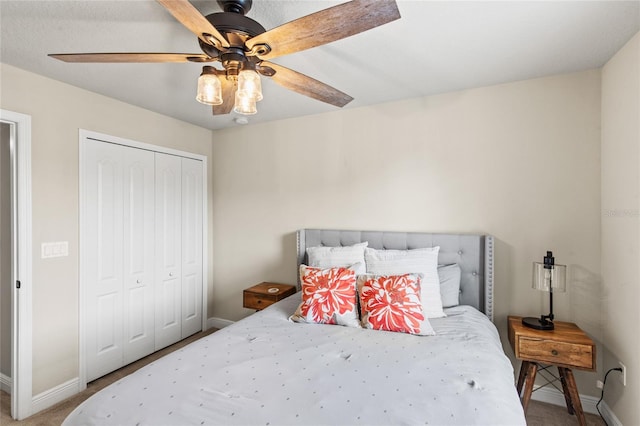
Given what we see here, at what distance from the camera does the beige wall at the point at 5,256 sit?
2.46m

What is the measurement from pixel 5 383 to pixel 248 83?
10.2ft

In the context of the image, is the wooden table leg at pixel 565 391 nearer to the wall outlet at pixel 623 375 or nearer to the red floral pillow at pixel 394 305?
the wall outlet at pixel 623 375

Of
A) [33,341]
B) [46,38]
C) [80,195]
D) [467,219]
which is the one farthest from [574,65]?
[33,341]

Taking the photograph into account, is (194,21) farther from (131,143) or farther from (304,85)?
(131,143)

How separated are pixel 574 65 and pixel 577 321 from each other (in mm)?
1795

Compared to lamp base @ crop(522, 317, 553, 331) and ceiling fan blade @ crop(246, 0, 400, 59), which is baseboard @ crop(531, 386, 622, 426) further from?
ceiling fan blade @ crop(246, 0, 400, 59)

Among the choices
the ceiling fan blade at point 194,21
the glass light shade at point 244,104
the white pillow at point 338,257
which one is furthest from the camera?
the white pillow at point 338,257

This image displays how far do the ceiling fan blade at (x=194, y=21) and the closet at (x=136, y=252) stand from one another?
6.55 ft

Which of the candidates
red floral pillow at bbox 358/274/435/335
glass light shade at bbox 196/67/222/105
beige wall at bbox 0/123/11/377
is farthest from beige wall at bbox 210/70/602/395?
beige wall at bbox 0/123/11/377

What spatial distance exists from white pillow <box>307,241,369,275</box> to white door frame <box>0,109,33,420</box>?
209 cm

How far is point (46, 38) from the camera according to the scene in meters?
1.79

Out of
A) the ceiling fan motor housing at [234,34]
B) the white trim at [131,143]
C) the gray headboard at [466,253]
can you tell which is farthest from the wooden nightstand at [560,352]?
the white trim at [131,143]

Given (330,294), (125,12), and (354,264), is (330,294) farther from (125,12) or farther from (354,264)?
(125,12)

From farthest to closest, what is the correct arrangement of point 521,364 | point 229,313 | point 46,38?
point 229,313 → point 521,364 → point 46,38
